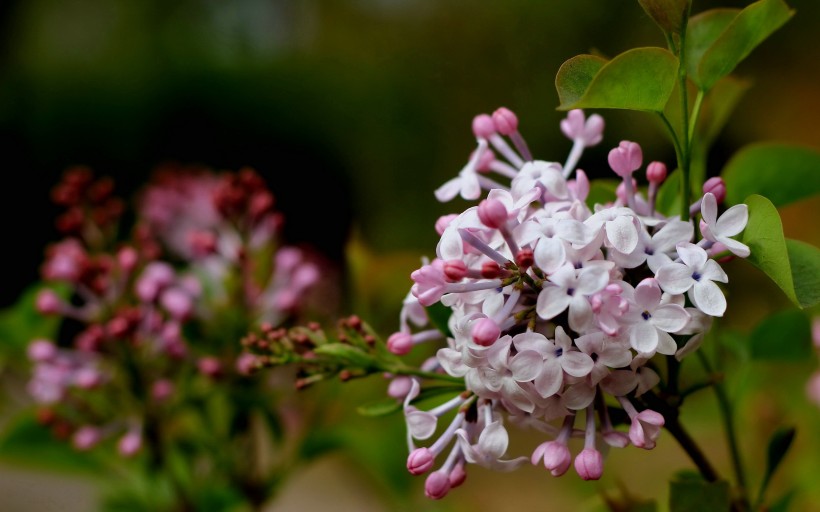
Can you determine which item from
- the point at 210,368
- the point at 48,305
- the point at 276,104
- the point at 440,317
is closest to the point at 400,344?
the point at 440,317

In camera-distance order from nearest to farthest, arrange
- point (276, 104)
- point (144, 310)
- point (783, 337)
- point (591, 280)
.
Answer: point (591, 280) < point (783, 337) < point (144, 310) < point (276, 104)

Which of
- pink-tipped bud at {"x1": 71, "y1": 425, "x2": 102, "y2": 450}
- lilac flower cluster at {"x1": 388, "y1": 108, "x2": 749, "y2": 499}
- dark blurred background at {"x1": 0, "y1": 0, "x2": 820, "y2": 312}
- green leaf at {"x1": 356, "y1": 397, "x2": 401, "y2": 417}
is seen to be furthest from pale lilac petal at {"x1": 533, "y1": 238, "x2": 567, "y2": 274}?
dark blurred background at {"x1": 0, "y1": 0, "x2": 820, "y2": 312}

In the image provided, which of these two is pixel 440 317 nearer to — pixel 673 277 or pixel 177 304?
pixel 673 277

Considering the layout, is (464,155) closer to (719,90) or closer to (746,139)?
(746,139)

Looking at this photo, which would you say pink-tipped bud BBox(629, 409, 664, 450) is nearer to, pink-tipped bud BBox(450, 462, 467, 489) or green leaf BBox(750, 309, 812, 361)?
pink-tipped bud BBox(450, 462, 467, 489)

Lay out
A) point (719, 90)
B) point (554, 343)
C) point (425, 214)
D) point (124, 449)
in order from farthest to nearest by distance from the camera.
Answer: point (425, 214) < point (124, 449) < point (719, 90) < point (554, 343)

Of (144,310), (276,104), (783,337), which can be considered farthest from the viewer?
(276,104)

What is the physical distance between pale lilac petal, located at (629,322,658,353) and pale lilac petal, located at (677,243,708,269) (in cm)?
2

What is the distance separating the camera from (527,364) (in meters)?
0.22

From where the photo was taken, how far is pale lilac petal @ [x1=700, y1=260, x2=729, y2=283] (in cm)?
22

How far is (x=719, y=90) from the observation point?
14.6 inches

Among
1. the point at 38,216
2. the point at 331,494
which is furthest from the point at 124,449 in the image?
the point at 38,216

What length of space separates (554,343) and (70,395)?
407 millimetres

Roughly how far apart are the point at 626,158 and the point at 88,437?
1.33ft
